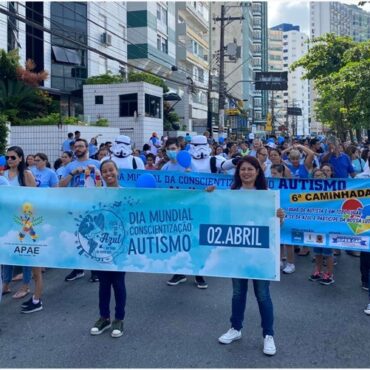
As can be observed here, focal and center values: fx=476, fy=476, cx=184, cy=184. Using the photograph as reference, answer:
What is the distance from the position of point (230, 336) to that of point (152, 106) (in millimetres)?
23610

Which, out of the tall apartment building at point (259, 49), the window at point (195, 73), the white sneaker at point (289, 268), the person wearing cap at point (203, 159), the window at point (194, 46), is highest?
the tall apartment building at point (259, 49)

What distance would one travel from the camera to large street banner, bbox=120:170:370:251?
19.3 ft

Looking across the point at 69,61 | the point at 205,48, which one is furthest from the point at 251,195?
the point at 205,48

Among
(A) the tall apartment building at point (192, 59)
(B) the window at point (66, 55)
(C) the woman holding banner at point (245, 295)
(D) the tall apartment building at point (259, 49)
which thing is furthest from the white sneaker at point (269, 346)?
(D) the tall apartment building at point (259, 49)

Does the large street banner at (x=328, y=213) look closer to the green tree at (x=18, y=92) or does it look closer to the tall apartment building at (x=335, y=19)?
the green tree at (x=18, y=92)

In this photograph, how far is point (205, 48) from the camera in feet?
196

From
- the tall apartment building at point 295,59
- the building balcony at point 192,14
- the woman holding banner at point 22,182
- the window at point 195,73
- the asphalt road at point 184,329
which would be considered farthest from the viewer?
the tall apartment building at point 295,59

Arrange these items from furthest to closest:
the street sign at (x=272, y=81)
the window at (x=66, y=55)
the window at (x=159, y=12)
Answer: the street sign at (x=272, y=81)
the window at (x=159, y=12)
the window at (x=66, y=55)

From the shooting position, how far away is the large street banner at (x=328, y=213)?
5867mm

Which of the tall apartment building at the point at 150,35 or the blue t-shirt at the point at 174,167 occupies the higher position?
the tall apartment building at the point at 150,35

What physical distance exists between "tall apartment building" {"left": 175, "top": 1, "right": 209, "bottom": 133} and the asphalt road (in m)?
38.2

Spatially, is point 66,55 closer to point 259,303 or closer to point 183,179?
point 183,179

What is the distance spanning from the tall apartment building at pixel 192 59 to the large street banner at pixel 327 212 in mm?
37458

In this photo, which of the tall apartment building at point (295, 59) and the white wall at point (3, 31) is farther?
the tall apartment building at point (295, 59)
